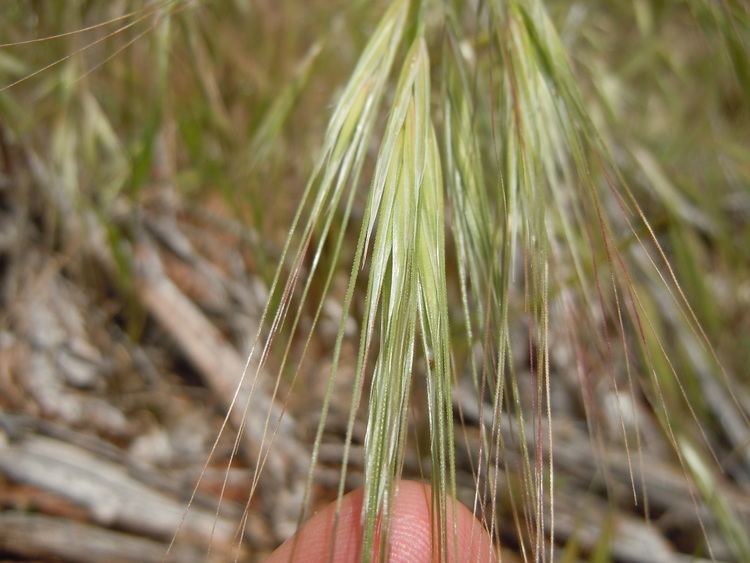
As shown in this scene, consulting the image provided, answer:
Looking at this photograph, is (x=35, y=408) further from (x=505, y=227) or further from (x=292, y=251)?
(x=505, y=227)

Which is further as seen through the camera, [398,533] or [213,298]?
A: [213,298]

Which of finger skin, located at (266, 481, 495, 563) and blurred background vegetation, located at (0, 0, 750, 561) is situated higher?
blurred background vegetation, located at (0, 0, 750, 561)

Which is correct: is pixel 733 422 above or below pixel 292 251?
below

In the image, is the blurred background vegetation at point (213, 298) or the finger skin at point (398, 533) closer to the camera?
the finger skin at point (398, 533)

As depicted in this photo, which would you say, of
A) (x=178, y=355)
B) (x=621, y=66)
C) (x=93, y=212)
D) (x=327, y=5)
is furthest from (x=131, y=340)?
(x=621, y=66)

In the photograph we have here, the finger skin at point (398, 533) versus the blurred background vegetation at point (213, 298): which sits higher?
the blurred background vegetation at point (213, 298)

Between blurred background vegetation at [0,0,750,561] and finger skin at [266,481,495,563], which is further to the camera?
blurred background vegetation at [0,0,750,561]

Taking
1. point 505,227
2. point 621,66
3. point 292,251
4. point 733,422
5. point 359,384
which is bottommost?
point 359,384

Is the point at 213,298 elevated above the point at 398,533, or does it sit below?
above
